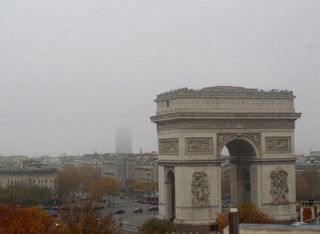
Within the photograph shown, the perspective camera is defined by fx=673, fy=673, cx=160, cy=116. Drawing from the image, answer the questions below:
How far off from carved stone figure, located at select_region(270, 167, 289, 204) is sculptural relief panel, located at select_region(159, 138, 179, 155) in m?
5.96

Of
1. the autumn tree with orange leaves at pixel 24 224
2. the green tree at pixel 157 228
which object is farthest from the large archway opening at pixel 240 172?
the autumn tree with orange leaves at pixel 24 224

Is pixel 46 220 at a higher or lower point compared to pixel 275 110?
lower

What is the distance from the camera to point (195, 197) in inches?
1432

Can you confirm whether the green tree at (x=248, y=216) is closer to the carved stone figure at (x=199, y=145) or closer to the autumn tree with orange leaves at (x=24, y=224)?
the carved stone figure at (x=199, y=145)

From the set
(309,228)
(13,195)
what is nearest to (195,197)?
(309,228)

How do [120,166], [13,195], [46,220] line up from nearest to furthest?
[46,220]
[13,195]
[120,166]

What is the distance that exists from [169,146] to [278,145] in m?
6.44

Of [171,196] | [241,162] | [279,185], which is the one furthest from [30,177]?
[279,185]

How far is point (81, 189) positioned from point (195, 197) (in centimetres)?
5235

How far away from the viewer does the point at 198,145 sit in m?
36.5

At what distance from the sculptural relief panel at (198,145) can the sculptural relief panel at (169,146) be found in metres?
0.68

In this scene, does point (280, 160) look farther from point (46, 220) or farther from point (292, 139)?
point (46, 220)

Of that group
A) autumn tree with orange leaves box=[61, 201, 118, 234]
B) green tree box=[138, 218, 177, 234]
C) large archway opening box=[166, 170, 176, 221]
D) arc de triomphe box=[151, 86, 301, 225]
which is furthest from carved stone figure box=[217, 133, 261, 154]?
autumn tree with orange leaves box=[61, 201, 118, 234]

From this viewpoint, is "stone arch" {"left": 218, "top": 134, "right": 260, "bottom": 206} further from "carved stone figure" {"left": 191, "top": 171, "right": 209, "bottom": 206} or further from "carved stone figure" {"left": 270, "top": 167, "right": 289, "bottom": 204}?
"carved stone figure" {"left": 191, "top": 171, "right": 209, "bottom": 206}
